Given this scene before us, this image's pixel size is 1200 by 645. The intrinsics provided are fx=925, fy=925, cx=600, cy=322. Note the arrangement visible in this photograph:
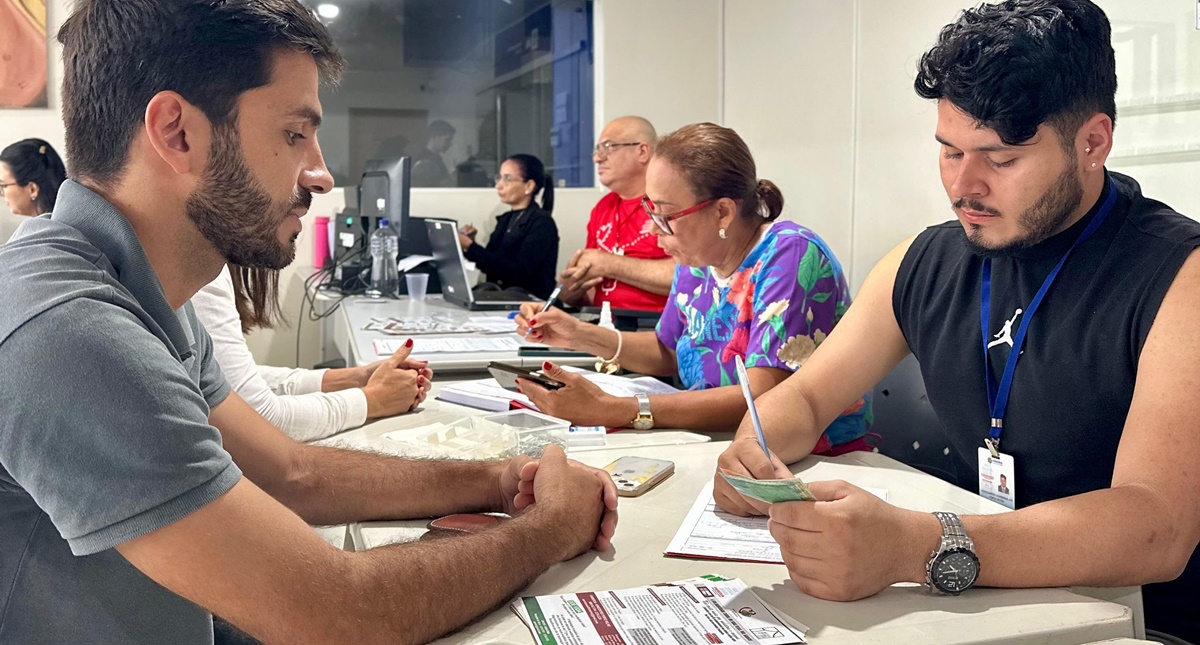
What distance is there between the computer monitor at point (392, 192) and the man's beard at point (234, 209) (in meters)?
3.31

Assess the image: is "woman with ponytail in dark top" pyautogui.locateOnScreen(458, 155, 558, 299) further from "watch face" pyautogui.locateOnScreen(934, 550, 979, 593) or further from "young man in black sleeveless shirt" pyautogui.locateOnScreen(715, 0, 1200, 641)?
"watch face" pyautogui.locateOnScreen(934, 550, 979, 593)

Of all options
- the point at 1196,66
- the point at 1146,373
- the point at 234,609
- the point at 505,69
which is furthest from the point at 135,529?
the point at 505,69

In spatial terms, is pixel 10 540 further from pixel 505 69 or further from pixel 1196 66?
pixel 505 69

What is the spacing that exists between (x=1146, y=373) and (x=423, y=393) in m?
1.44

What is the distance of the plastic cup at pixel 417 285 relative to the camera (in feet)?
13.8

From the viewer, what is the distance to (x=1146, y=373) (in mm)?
1214

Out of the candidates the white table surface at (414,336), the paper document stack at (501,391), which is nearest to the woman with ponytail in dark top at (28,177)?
the white table surface at (414,336)

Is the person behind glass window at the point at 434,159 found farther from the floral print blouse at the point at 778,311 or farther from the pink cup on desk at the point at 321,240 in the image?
the floral print blouse at the point at 778,311

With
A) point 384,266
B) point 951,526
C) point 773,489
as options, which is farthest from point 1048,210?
point 384,266

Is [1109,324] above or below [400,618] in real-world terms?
above

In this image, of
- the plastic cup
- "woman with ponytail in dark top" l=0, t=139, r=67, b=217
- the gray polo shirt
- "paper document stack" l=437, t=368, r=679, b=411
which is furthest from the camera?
"woman with ponytail in dark top" l=0, t=139, r=67, b=217

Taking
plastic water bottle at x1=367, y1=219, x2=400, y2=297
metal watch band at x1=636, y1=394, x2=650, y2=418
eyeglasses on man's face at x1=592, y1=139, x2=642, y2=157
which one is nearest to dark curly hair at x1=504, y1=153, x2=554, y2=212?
eyeglasses on man's face at x1=592, y1=139, x2=642, y2=157

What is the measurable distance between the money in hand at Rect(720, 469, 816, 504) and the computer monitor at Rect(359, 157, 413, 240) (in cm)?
351

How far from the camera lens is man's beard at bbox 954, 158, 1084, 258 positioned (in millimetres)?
1351
